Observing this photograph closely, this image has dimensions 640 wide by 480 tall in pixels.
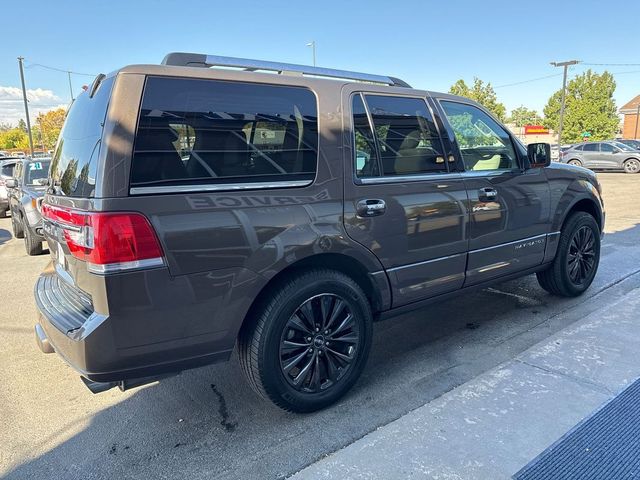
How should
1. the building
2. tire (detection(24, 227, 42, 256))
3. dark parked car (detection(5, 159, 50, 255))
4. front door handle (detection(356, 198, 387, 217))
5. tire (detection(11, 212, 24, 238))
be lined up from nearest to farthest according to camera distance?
front door handle (detection(356, 198, 387, 217)), dark parked car (detection(5, 159, 50, 255)), tire (detection(24, 227, 42, 256)), tire (detection(11, 212, 24, 238)), the building

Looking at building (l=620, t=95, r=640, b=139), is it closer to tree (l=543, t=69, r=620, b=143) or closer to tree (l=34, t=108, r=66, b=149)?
tree (l=543, t=69, r=620, b=143)

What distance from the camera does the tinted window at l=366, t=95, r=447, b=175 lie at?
10.5ft

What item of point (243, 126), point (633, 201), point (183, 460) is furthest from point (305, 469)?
point (633, 201)

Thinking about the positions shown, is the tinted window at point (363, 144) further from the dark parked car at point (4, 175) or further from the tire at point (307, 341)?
the dark parked car at point (4, 175)

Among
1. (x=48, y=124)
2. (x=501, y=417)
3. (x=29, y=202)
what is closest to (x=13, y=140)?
(x=48, y=124)

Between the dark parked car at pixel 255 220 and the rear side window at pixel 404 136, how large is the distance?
0.01 m

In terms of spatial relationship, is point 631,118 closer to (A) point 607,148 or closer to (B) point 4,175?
(A) point 607,148

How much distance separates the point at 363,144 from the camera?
10.1 feet

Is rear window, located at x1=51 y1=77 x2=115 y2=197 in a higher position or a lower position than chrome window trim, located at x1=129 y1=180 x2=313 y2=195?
higher

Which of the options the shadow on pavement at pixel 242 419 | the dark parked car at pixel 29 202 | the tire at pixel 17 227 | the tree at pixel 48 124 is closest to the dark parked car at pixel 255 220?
the shadow on pavement at pixel 242 419

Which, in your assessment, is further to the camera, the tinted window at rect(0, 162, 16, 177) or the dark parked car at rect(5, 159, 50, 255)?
the tinted window at rect(0, 162, 16, 177)

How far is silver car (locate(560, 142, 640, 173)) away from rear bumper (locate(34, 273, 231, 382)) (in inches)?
987

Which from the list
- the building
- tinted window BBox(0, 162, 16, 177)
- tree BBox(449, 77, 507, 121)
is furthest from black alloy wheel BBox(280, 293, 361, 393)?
the building

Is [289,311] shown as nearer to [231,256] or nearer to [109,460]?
[231,256]
